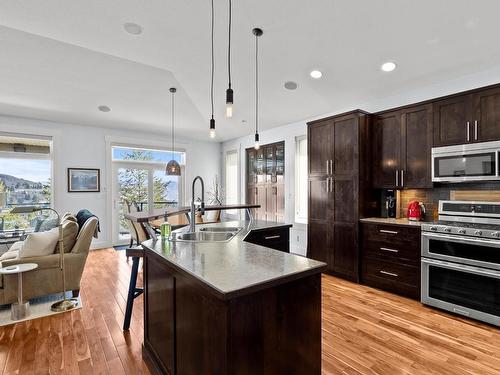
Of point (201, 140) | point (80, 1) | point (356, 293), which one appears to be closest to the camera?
point (80, 1)

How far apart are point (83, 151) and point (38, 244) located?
10.8ft

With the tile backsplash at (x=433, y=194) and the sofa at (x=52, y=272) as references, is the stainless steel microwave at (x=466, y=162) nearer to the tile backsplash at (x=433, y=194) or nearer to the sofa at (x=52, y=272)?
the tile backsplash at (x=433, y=194)

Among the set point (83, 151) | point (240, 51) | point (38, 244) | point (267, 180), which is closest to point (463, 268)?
point (240, 51)

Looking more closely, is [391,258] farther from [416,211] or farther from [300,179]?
[300,179]

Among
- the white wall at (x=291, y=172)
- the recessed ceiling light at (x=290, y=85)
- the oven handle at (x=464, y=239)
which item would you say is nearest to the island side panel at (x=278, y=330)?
the oven handle at (x=464, y=239)

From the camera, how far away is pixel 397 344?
2.34 metres

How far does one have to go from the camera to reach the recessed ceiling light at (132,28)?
3.12m

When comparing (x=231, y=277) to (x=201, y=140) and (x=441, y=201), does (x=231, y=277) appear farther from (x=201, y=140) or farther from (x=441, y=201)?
(x=201, y=140)

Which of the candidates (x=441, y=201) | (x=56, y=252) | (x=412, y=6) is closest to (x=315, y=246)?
(x=441, y=201)

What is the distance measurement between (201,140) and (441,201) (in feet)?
18.9

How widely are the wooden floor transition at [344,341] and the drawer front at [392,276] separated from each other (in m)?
0.14

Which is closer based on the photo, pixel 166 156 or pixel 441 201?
pixel 441 201

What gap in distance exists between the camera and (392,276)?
3.49 meters

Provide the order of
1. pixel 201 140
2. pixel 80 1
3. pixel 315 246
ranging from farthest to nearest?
pixel 201 140 → pixel 315 246 → pixel 80 1
